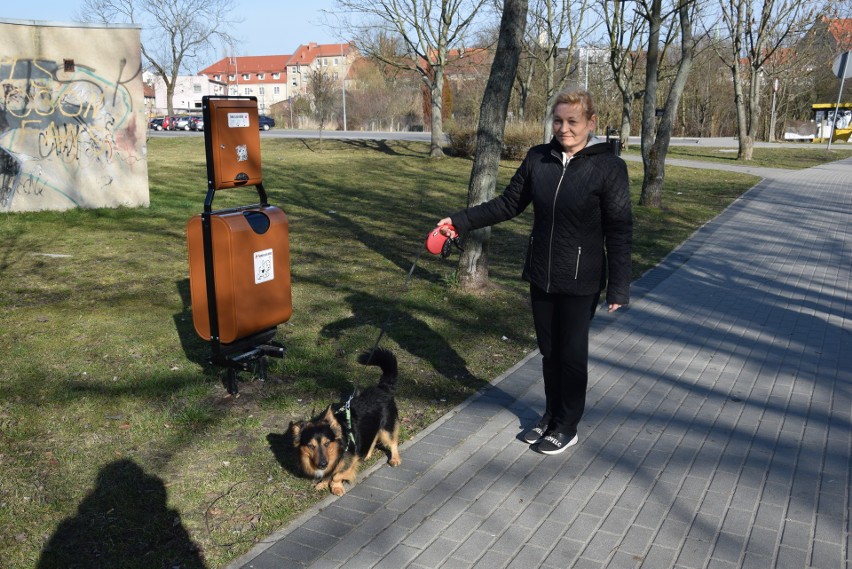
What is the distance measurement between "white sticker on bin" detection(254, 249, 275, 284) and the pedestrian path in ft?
4.99

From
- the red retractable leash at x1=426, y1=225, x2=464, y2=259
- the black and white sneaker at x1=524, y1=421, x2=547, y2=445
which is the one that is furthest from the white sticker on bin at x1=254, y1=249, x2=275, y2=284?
the black and white sneaker at x1=524, y1=421, x2=547, y2=445

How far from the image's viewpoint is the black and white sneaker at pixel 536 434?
179 inches

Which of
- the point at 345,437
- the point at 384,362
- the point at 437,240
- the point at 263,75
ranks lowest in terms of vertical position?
the point at 345,437

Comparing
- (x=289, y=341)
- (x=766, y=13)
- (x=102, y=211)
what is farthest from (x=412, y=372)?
(x=766, y=13)

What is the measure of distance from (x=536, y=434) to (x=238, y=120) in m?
2.83

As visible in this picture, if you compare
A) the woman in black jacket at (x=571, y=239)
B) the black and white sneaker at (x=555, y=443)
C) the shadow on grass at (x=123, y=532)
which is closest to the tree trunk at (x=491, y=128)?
the woman in black jacket at (x=571, y=239)

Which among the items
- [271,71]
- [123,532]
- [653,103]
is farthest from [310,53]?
[123,532]

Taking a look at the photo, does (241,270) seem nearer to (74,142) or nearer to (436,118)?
(74,142)

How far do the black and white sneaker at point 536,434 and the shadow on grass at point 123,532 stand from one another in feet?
6.91

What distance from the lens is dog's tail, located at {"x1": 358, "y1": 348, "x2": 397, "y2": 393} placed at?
430 centimetres

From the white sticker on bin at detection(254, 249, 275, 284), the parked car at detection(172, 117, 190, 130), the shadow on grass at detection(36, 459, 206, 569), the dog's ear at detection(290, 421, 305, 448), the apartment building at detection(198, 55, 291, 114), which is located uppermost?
the apartment building at detection(198, 55, 291, 114)

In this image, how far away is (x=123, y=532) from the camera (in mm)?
3473

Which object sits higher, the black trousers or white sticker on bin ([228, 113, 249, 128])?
white sticker on bin ([228, 113, 249, 128])

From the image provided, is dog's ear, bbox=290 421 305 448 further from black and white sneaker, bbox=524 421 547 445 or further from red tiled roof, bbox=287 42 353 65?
red tiled roof, bbox=287 42 353 65
